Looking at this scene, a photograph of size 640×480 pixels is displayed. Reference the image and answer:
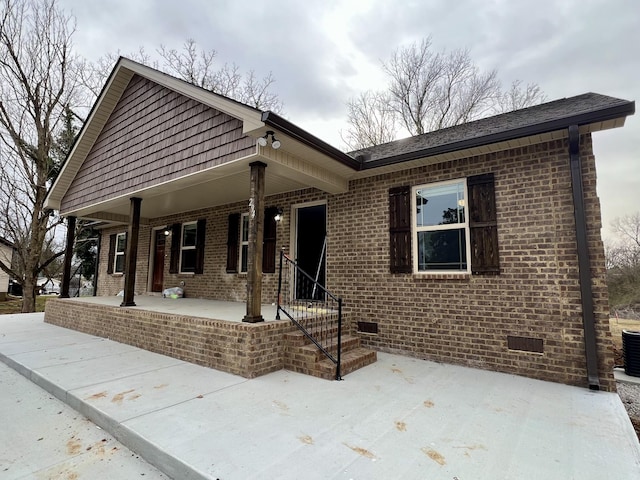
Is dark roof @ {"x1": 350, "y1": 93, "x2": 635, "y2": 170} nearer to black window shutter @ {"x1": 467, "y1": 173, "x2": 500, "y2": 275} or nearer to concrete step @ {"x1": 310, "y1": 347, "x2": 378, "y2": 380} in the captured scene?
black window shutter @ {"x1": 467, "y1": 173, "x2": 500, "y2": 275}

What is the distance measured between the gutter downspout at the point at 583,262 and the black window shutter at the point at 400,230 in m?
2.19

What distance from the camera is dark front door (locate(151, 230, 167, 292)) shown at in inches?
396

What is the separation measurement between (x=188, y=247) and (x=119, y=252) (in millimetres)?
4295

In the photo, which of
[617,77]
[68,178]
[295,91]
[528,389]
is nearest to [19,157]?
[68,178]

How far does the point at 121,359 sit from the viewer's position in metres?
4.78

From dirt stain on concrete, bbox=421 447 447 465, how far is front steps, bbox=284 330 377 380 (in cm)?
174

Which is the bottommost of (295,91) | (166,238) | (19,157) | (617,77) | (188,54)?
(166,238)

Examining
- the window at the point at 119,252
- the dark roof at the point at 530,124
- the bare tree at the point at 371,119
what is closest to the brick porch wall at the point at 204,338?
the dark roof at the point at 530,124

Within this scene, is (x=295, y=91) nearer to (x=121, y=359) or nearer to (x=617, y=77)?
(x=617, y=77)

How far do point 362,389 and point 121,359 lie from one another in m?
3.68

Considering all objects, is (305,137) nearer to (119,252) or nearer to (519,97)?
(119,252)

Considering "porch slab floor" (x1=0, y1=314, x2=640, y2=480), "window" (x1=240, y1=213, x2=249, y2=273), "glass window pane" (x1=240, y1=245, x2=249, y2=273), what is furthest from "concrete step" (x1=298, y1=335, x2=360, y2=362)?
"window" (x1=240, y1=213, x2=249, y2=273)

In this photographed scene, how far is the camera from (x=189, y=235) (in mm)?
9234

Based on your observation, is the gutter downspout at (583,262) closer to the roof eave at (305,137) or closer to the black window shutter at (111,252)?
the roof eave at (305,137)
